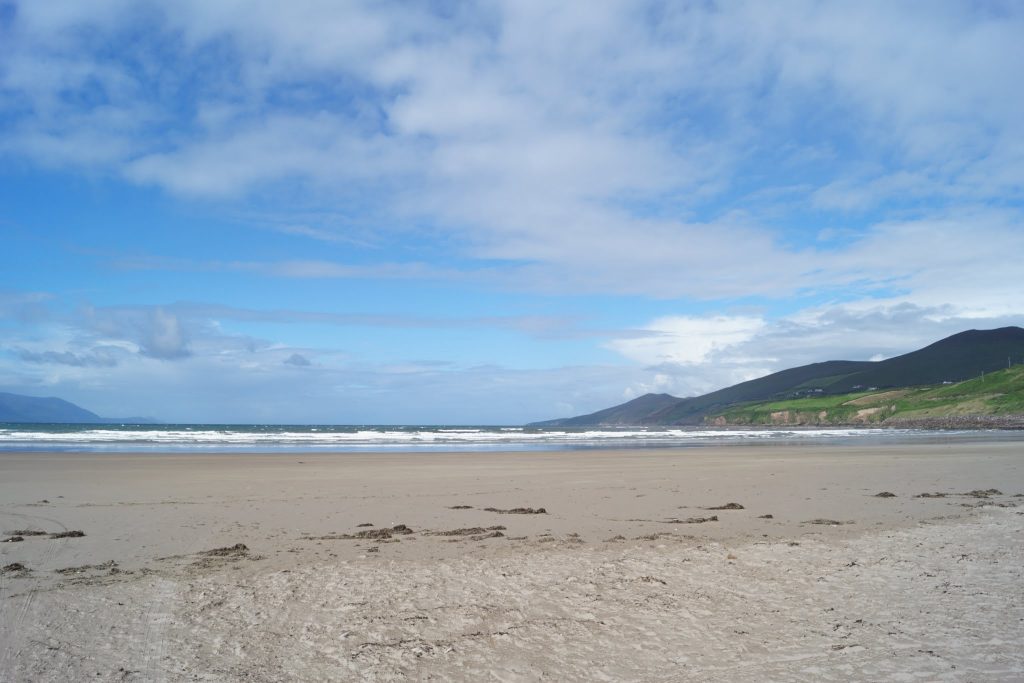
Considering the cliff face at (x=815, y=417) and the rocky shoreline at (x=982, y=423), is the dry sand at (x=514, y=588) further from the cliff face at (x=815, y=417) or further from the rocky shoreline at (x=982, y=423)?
the cliff face at (x=815, y=417)

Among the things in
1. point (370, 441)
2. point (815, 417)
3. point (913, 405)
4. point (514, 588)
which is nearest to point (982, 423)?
point (913, 405)

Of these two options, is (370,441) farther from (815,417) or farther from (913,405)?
(815,417)

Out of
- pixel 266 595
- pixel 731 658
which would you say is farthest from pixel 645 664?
pixel 266 595

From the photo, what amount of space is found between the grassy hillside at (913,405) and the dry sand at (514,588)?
10439cm

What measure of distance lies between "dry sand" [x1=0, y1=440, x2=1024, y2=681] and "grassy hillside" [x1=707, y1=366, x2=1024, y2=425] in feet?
342

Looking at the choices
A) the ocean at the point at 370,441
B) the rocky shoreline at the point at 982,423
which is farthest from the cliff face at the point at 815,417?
the ocean at the point at 370,441

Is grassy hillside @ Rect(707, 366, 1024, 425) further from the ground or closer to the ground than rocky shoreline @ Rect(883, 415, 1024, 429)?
further from the ground

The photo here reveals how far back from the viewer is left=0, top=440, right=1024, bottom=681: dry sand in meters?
5.38

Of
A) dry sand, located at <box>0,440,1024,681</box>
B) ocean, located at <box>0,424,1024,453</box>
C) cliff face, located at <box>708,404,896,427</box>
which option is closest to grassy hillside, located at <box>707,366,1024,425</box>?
cliff face, located at <box>708,404,896,427</box>

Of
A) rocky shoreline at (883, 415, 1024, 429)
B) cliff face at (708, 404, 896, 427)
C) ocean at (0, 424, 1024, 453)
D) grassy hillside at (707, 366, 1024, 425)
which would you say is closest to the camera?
ocean at (0, 424, 1024, 453)

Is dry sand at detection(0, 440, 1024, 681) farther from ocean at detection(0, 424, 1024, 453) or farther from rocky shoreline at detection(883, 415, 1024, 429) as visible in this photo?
rocky shoreline at detection(883, 415, 1024, 429)

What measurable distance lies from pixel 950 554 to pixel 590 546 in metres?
5.35

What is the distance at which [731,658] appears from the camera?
17.9ft

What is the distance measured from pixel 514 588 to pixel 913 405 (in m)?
133
